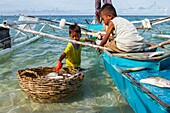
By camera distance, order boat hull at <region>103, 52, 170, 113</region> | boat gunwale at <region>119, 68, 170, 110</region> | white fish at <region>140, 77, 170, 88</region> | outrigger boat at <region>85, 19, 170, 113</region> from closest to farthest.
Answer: boat gunwale at <region>119, 68, 170, 110</region> < boat hull at <region>103, 52, 170, 113</region> < outrigger boat at <region>85, 19, 170, 113</region> < white fish at <region>140, 77, 170, 88</region>

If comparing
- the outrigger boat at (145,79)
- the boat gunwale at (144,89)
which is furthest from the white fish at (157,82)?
the boat gunwale at (144,89)

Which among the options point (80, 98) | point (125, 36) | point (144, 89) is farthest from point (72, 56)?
point (144, 89)

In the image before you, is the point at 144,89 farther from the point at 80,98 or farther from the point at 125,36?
the point at 80,98

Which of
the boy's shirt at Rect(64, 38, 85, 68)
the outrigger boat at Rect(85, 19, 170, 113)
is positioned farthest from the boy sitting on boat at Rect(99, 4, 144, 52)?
the boy's shirt at Rect(64, 38, 85, 68)

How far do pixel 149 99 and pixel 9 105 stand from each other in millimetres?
2795

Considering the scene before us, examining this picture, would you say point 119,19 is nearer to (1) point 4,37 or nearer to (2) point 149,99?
(2) point 149,99

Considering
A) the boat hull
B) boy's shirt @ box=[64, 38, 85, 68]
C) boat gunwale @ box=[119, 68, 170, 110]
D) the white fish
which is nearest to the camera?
boat gunwale @ box=[119, 68, 170, 110]

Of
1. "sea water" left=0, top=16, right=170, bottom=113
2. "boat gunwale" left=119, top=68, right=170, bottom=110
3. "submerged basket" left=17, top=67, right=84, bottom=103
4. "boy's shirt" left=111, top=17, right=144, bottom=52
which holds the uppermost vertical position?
"boy's shirt" left=111, top=17, right=144, bottom=52

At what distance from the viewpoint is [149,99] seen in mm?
2854

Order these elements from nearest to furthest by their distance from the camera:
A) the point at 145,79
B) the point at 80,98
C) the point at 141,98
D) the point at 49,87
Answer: the point at 141,98 < the point at 145,79 < the point at 49,87 < the point at 80,98

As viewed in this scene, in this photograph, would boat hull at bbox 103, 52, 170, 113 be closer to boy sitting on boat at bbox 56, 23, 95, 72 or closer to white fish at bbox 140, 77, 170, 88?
white fish at bbox 140, 77, 170, 88

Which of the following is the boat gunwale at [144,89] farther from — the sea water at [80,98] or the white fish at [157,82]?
the sea water at [80,98]

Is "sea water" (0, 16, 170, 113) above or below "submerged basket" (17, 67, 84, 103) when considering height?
below

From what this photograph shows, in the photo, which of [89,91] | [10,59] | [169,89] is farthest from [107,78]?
[10,59]
